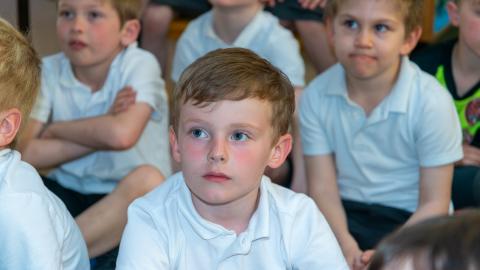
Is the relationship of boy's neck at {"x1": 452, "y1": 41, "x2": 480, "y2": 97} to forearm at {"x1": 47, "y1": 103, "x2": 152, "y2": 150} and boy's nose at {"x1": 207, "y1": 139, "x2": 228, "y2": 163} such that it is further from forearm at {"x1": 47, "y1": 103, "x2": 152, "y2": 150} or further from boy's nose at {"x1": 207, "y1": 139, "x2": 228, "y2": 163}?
boy's nose at {"x1": 207, "y1": 139, "x2": 228, "y2": 163}

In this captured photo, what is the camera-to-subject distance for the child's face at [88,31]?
7.70 feet

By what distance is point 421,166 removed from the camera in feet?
6.89

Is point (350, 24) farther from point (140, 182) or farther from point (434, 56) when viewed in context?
point (140, 182)

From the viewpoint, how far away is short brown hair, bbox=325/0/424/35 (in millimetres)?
2168

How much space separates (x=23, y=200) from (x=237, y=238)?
373mm

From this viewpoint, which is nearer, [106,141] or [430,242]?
[430,242]

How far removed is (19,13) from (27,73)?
1.17m

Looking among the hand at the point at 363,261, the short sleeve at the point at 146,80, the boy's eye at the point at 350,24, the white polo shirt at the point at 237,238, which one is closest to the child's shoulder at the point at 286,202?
the white polo shirt at the point at 237,238

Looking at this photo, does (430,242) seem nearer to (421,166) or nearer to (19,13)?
(421,166)

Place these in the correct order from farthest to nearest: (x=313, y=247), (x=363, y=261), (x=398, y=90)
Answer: (x=398, y=90) → (x=363, y=261) → (x=313, y=247)

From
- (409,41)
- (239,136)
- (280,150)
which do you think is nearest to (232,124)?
(239,136)


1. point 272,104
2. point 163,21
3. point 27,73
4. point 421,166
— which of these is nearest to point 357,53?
point 421,166

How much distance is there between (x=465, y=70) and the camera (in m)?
2.35

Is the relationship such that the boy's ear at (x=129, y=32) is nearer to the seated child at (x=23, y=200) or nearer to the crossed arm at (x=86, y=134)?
the crossed arm at (x=86, y=134)
